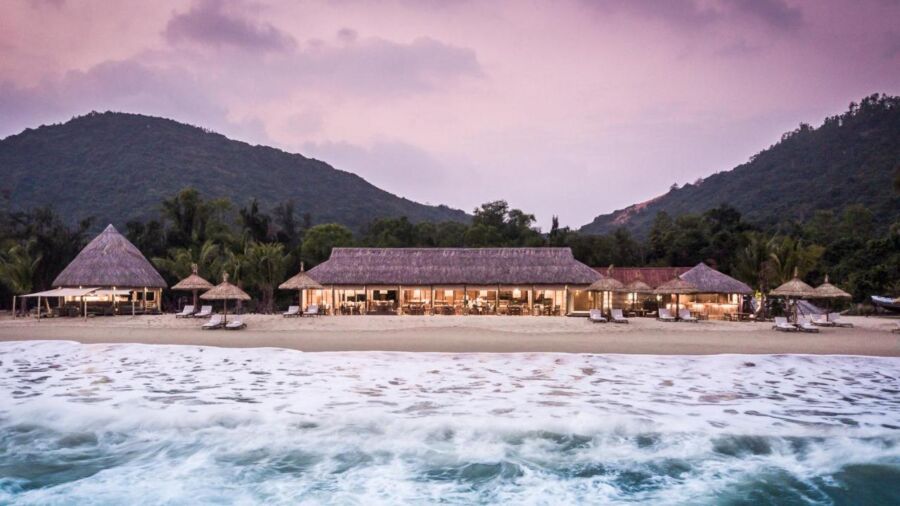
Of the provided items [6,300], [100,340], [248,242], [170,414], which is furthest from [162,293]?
[170,414]

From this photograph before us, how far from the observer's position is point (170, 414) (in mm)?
8039

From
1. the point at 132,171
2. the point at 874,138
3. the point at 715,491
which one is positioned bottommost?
the point at 715,491

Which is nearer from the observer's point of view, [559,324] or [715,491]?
[715,491]

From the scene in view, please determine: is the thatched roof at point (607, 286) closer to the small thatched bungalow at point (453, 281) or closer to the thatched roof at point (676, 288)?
the thatched roof at point (676, 288)

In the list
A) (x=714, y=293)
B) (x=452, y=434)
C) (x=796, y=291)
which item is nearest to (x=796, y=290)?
(x=796, y=291)

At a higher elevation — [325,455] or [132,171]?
[132,171]

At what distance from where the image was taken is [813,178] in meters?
56.8

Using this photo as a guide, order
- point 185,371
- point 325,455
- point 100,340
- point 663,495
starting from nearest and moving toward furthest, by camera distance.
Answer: point 663,495
point 325,455
point 185,371
point 100,340

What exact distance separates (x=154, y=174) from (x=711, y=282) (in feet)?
168

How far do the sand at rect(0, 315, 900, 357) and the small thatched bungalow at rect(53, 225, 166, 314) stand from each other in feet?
12.6

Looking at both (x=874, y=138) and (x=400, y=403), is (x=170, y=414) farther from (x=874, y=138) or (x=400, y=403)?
(x=874, y=138)

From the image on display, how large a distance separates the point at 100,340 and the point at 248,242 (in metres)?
16.0

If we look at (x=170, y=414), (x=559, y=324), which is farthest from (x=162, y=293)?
(x=170, y=414)


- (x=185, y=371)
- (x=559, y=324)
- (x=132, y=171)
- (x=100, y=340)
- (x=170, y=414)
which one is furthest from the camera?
(x=132, y=171)
